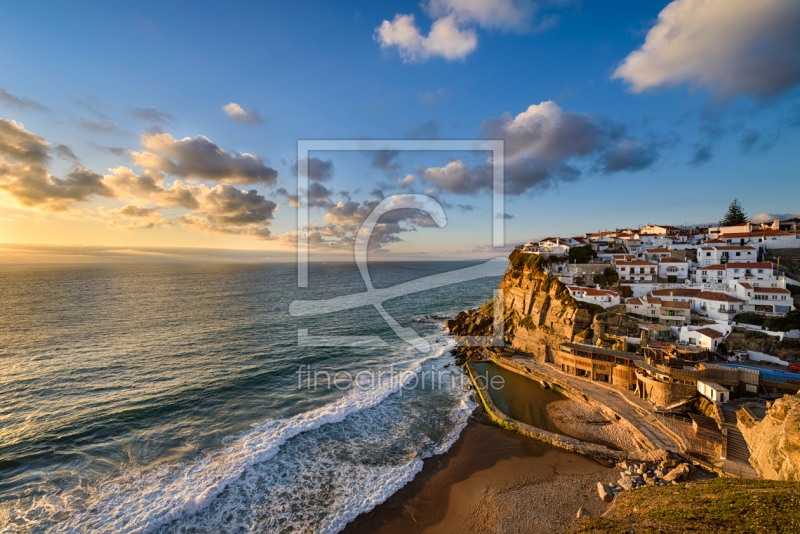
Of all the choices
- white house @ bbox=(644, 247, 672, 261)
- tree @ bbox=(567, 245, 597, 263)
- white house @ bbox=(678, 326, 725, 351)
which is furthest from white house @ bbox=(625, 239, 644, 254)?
white house @ bbox=(678, 326, 725, 351)

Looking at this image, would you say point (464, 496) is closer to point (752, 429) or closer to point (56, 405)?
point (752, 429)

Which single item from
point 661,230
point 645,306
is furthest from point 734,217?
point 645,306

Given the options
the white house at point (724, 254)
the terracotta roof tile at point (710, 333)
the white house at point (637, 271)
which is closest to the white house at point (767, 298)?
the terracotta roof tile at point (710, 333)

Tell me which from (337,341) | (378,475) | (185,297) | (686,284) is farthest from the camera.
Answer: (185,297)

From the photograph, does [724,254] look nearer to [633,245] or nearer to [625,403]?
[633,245]

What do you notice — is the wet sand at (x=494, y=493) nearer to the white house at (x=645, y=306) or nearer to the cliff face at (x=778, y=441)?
the cliff face at (x=778, y=441)

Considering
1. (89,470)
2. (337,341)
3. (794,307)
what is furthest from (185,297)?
(794,307)
